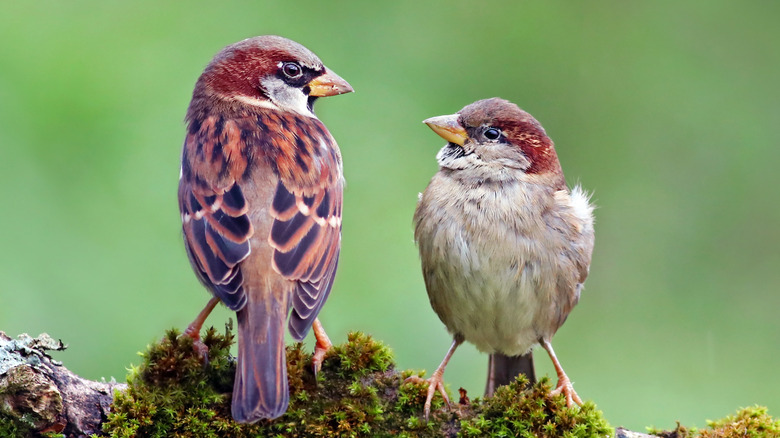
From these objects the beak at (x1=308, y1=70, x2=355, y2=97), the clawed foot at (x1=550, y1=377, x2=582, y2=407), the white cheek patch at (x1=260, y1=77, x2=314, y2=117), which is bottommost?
the clawed foot at (x1=550, y1=377, x2=582, y2=407)

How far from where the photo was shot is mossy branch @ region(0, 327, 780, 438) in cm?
394

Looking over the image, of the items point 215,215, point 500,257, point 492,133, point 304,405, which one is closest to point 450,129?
point 492,133

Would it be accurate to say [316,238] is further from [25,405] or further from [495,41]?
[495,41]

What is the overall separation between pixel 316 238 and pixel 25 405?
1314 millimetres

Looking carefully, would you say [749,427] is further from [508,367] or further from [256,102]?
[256,102]

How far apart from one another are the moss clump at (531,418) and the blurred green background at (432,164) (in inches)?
45.7

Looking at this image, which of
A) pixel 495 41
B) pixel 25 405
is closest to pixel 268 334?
pixel 25 405

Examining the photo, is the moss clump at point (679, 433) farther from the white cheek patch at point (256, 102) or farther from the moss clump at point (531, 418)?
the white cheek patch at point (256, 102)

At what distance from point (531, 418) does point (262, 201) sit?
4.63 feet

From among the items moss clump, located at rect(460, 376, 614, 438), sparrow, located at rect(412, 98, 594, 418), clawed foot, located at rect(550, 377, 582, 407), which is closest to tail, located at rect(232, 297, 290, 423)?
moss clump, located at rect(460, 376, 614, 438)

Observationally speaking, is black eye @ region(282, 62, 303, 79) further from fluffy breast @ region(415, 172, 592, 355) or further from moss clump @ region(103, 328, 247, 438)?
moss clump @ region(103, 328, 247, 438)

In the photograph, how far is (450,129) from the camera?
5.29 m

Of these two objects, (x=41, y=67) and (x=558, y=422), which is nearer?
(x=558, y=422)

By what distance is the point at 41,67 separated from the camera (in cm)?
634
